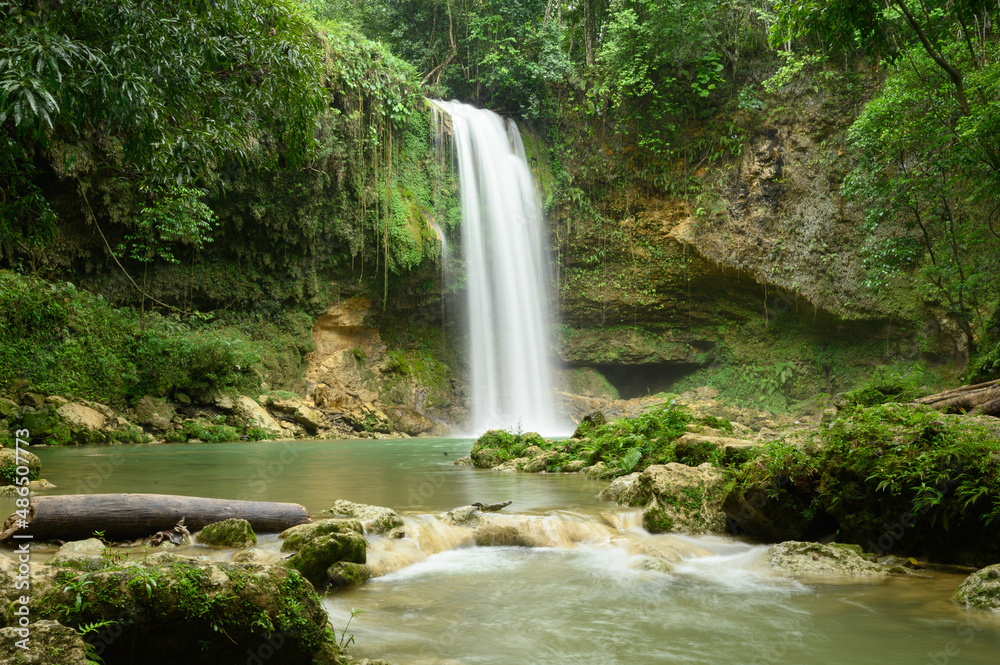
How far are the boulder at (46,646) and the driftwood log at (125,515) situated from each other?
2.79m

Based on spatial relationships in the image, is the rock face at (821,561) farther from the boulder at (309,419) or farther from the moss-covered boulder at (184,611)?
the boulder at (309,419)

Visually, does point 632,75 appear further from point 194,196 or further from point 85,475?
point 85,475

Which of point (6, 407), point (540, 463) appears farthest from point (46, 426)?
point (540, 463)

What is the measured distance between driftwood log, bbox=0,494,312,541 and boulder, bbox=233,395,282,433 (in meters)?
11.4

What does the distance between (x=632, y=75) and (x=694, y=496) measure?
17.5 m

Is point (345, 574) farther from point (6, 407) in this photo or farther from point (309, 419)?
point (309, 419)

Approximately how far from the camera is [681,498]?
18.7ft

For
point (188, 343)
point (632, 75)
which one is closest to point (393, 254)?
point (188, 343)

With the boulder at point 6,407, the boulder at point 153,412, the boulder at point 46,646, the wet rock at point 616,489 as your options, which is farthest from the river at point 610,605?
the boulder at point 153,412

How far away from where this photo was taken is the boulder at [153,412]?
1420 cm

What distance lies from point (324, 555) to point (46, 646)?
2.24 meters

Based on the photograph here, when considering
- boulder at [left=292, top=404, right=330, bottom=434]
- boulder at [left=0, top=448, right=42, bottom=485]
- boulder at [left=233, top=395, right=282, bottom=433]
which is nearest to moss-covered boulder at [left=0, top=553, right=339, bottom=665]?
boulder at [left=0, top=448, right=42, bottom=485]

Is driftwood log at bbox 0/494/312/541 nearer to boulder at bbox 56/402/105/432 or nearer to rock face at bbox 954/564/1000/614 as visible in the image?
rock face at bbox 954/564/1000/614

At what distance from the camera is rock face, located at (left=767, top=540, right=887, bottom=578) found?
4.13 m
